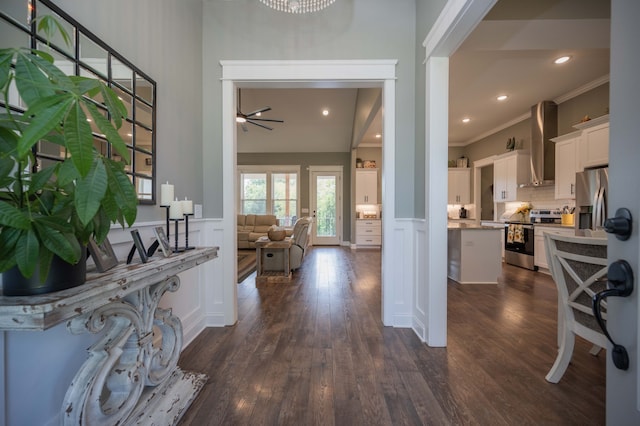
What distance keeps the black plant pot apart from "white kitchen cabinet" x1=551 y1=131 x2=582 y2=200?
5.94 metres

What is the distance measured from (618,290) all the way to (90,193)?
4.86 feet

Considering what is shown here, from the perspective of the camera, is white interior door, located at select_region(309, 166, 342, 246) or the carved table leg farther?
white interior door, located at select_region(309, 166, 342, 246)

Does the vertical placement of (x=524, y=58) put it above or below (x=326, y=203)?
above

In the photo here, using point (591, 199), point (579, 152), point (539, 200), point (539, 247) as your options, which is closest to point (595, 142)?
point (579, 152)

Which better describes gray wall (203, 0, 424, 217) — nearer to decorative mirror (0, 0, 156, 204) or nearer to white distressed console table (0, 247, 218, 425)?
decorative mirror (0, 0, 156, 204)

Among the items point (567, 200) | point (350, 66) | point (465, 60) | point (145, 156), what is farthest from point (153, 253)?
point (567, 200)

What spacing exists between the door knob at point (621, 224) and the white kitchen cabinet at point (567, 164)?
4.70m

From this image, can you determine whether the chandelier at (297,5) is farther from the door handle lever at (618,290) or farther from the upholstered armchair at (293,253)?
the upholstered armchair at (293,253)

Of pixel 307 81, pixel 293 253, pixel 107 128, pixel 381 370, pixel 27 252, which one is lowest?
pixel 381 370

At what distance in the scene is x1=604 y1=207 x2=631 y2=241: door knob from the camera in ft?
2.46

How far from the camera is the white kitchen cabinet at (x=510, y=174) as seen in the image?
5500 millimetres

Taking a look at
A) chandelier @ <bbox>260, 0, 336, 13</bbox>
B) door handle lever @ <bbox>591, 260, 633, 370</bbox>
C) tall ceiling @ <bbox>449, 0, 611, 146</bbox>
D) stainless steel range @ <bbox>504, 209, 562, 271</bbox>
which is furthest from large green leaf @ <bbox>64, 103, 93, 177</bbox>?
stainless steel range @ <bbox>504, 209, 562, 271</bbox>

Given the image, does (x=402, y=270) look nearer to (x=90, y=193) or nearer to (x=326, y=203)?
(x=90, y=193)

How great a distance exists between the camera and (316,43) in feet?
8.47
